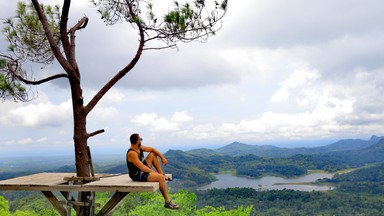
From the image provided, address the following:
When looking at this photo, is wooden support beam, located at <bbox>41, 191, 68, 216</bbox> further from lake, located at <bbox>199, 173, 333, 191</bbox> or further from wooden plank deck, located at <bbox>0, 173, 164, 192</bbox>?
lake, located at <bbox>199, 173, 333, 191</bbox>

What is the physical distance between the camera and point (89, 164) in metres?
6.27

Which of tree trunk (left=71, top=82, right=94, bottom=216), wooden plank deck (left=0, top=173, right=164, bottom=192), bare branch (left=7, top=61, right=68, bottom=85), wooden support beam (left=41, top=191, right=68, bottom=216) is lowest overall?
wooden support beam (left=41, top=191, right=68, bottom=216)

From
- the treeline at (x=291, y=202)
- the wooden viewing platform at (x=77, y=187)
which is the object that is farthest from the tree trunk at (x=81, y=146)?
the treeline at (x=291, y=202)

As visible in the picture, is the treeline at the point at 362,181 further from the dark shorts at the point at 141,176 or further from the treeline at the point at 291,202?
the dark shorts at the point at 141,176

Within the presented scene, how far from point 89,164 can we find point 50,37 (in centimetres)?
230

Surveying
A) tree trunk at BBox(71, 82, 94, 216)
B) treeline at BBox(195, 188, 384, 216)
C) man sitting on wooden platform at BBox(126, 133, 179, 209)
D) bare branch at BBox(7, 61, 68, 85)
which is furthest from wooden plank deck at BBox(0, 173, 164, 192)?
treeline at BBox(195, 188, 384, 216)

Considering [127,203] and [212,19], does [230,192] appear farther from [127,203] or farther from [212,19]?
[212,19]

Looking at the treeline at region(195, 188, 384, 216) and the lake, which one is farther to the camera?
the lake

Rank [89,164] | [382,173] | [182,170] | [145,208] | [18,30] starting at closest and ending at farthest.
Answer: [89,164], [18,30], [145,208], [182,170], [382,173]

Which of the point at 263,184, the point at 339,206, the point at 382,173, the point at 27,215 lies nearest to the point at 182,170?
the point at 263,184

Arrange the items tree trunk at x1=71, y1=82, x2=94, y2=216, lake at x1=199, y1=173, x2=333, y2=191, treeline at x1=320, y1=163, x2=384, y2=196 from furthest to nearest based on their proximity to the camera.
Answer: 1. lake at x1=199, y1=173, x2=333, y2=191
2. treeline at x1=320, y1=163, x2=384, y2=196
3. tree trunk at x1=71, y1=82, x2=94, y2=216

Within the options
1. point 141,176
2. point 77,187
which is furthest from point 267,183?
point 77,187

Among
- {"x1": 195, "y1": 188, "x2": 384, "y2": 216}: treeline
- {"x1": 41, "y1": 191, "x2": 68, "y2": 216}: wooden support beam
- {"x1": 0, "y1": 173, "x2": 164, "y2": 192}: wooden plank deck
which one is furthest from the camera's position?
{"x1": 195, "y1": 188, "x2": 384, "y2": 216}: treeline

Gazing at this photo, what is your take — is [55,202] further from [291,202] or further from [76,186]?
[291,202]
